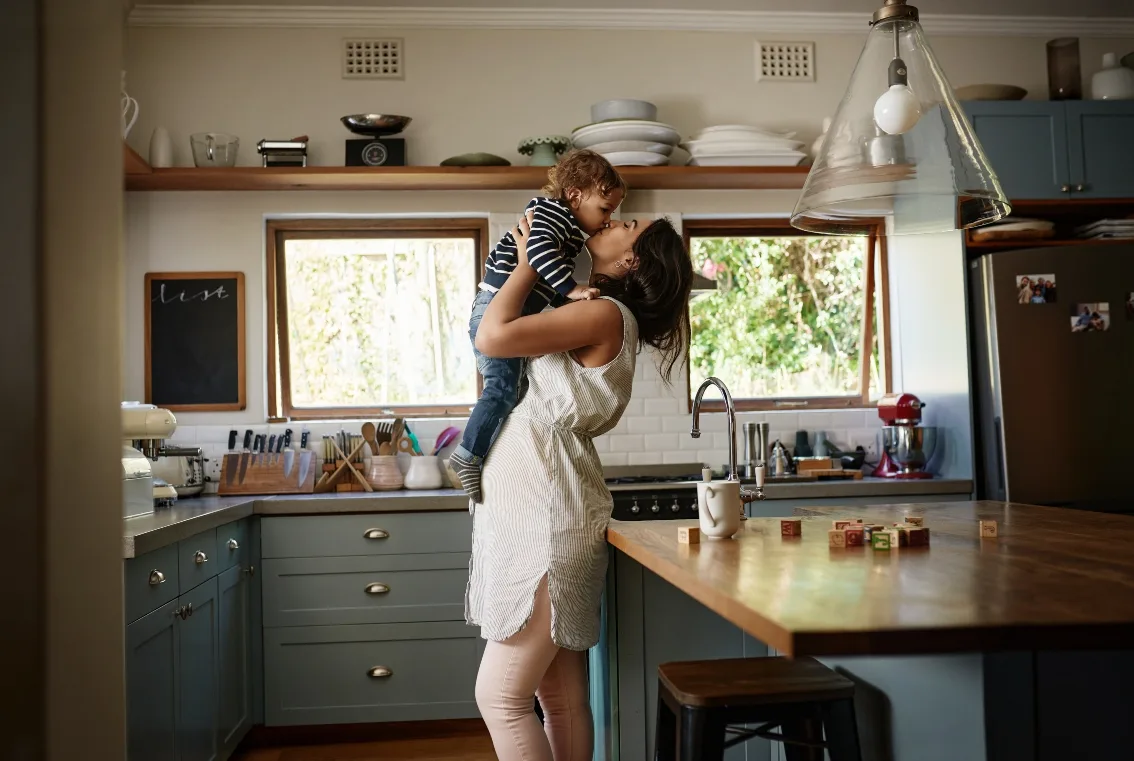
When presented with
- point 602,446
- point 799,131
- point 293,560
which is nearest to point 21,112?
point 293,560

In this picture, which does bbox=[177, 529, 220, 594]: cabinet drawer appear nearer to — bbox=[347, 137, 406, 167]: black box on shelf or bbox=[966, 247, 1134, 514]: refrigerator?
bbox=[347, 137, 406, 167]: black box on shelf

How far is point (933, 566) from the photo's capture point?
5.05 feet

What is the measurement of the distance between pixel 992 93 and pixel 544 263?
3.09 m

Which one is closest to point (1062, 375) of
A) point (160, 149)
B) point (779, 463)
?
point (779, 463)

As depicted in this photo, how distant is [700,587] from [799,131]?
3.62m

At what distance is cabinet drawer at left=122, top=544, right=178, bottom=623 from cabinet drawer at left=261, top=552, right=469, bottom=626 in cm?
99

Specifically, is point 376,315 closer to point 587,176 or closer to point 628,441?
point 628,441

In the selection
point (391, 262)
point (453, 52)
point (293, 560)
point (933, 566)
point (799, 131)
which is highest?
point (453, 52)

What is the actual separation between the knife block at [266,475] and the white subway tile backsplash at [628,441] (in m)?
1.31

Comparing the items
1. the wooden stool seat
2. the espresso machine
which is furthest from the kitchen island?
the espresso machine

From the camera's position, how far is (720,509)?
6.44 feet

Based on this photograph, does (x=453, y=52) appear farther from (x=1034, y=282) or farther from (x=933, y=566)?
(x=933, y=566)

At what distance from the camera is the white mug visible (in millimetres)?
1962

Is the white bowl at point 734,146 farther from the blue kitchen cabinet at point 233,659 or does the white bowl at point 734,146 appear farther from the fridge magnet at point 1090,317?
the blue kitchen cabinet at point 233,659
